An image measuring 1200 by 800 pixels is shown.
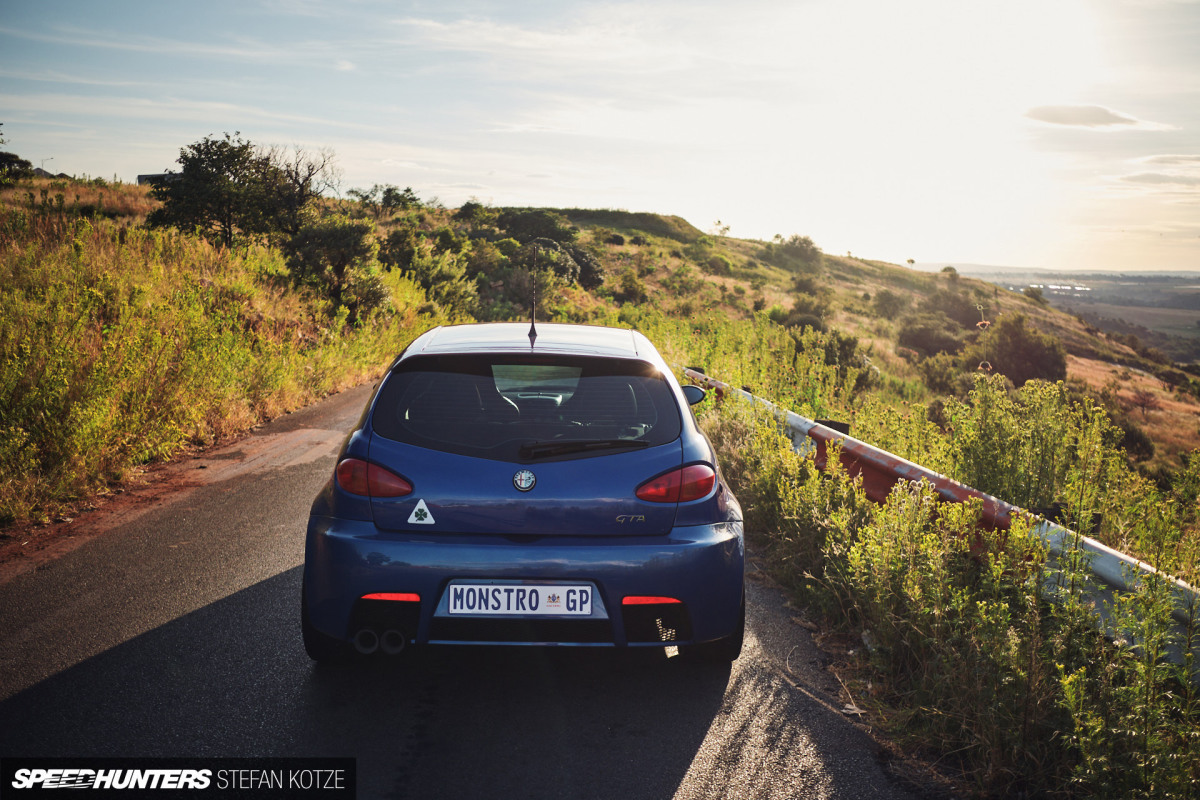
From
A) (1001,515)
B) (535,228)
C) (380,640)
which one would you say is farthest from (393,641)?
(535,228)

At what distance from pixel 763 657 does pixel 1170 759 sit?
185 centimetres

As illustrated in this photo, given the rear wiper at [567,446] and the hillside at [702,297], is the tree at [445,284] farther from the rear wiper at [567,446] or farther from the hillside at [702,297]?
the rear wiper at [567,446]

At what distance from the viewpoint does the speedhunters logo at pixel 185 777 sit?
277cm

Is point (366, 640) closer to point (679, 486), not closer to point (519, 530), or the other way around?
point (519, 530)

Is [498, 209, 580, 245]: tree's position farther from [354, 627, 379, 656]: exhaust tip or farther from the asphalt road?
[354, 627, 379, 656]: exhaust tip

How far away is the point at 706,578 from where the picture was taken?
3.41 meters

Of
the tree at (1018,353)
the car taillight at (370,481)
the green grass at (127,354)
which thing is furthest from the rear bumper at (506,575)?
the tree at (1018,353)

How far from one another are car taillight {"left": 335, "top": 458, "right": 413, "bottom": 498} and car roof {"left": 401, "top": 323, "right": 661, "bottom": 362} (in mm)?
656

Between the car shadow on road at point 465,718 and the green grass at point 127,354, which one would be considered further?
the green grass at point 127,354

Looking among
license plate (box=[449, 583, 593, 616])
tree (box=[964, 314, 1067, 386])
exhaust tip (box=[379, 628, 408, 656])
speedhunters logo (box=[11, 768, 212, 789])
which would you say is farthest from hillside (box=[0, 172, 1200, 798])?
tree (box=[964, 314, 1067, 386])

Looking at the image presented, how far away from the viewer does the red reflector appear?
330cm

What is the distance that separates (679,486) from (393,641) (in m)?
1.38

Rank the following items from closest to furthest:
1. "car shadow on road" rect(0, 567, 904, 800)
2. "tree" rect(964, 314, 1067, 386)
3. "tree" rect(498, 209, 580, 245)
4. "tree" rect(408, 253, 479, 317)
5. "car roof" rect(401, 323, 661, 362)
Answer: "car shadow on road" rect(0, 567, 904, 800) < "car roof" rect(401, 323, 661, 362) < "tree" rect(964, 314, 1067, 386) < "tree" rect(408, 253, 479, 317) < "tree" rect(498, 209, 580, 245)

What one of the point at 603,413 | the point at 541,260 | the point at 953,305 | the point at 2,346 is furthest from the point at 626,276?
the point at 603,413
